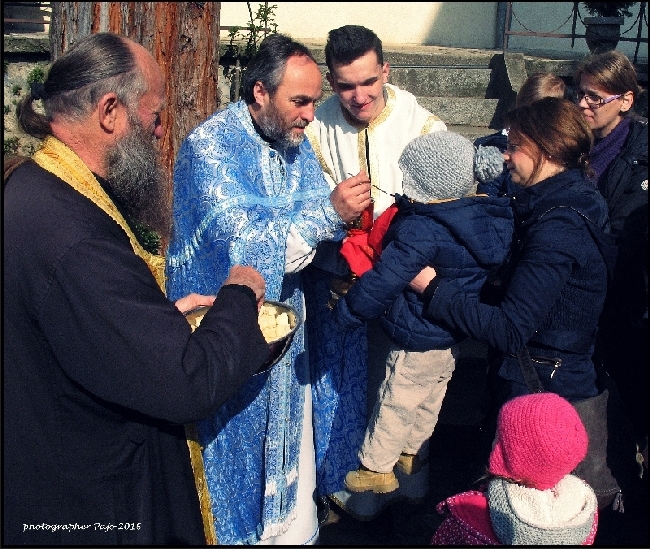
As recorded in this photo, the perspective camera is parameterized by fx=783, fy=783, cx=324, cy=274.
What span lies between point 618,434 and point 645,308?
1.80ft

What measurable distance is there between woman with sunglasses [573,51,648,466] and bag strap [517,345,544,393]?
0.42 meters

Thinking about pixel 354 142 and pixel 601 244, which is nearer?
pixel 601 244

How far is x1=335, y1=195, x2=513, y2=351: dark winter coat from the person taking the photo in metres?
2.97

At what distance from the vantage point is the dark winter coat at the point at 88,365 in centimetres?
191

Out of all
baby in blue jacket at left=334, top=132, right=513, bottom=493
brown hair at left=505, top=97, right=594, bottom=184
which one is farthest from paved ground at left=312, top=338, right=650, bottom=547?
brown hair at left=505, top=97, right=594, bottom=184

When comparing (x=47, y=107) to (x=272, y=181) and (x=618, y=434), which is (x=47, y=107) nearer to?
(x=272, y=181)

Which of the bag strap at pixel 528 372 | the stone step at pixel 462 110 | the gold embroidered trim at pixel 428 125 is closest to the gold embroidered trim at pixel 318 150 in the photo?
the gold embroidered trim at pixel 428 125

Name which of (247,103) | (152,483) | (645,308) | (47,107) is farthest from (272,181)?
(645,308)

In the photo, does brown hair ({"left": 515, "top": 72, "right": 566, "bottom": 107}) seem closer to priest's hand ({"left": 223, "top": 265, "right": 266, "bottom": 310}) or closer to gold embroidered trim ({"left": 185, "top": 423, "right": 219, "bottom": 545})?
priest's hand ({"left": 223, "top": 265, "right": 266, "bottom": 310})

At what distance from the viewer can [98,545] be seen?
7.20 ft

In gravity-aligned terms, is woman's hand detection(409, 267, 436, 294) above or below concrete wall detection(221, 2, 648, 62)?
below

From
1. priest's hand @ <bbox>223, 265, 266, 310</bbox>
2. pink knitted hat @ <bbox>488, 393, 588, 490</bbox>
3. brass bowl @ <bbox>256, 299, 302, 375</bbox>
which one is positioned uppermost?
priest's hand @ <bbox>223, 265, 266, 310</bbox>

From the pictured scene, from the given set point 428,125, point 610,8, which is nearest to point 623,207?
point 428,125

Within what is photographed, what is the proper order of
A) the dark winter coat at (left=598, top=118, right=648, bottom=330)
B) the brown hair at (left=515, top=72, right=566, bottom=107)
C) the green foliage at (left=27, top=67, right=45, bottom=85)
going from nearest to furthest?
1. the dark winter coat at (left=598, top=118, right=648, bottom=330)
2. the brown hair at (left=515, top=72, right=566, bottom=107)
3. the green foliage at (left=27, top=67, right=45, bottom=85)
